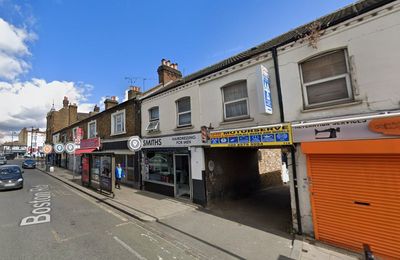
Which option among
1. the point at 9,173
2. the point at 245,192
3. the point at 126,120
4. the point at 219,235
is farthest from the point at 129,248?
the point at 9,173

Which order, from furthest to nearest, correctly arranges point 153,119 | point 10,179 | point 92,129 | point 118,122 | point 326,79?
point 92,129, point 118,122, point 10,179, point 153,119, point 326,79

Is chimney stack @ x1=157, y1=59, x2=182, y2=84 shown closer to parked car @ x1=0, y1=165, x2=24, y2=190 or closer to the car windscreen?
parked car @ x1=0, y1=165, x2=24, y2=190

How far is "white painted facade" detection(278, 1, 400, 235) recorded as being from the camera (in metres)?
4.84

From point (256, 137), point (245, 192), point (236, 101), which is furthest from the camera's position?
point (245, 192)

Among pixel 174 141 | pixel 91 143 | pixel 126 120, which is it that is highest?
pixel 126 120

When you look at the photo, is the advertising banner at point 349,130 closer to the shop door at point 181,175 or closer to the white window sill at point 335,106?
the white window sill at point 335,106

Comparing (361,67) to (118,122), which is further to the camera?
(118,122)

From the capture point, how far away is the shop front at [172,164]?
A: 949 centimetres

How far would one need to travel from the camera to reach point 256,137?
699 centimetres

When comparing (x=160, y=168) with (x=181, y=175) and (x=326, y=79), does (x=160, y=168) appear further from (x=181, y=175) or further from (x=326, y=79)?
(x=326, y=79)

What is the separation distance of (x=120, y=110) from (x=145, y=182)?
6181mm

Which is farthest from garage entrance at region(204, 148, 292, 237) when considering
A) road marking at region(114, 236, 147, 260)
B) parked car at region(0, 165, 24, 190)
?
parked car at region(0, 165, 24, 190)

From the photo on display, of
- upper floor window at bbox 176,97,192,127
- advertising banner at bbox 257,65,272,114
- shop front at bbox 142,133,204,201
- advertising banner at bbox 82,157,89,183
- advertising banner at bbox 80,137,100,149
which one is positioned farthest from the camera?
advertising banner at bbox 80,137,100,149

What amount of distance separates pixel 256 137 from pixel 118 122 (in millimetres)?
12323
